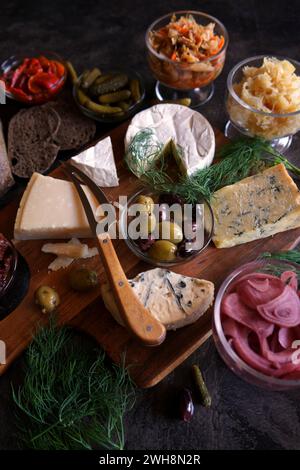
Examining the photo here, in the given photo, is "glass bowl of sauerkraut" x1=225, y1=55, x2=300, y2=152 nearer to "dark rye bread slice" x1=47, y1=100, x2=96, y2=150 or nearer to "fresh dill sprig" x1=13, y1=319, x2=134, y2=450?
"dark rye bread slice" x1=47, y1=100, x2=96, y2=150

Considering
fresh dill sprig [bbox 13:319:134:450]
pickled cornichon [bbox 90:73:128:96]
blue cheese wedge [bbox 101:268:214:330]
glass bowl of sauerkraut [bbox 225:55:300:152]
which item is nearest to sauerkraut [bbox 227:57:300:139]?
glass bowl of sauerkraut [bbox 225:55:300:152]

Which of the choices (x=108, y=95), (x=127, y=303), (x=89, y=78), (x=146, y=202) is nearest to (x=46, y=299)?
(x=127, y=303)

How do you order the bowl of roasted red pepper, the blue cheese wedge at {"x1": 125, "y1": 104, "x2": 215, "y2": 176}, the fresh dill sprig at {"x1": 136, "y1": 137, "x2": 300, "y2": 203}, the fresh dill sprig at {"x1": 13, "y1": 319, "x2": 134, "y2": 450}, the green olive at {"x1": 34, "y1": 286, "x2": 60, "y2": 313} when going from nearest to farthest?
1. the fresh dill sprig at {"x1": 13, "y1": 319, "x2": 134, "y2": 450}
2. the green olive at {"x1": 34, "y1": 286, "x2": 60, "y2": 313}
3. the fresh dill sprig at {"x1": 136, "y1": 137, "x2": 300, "y2": 203}
4. the blue cheese wedge at {"x1": 125, "y1": 104, "x2": 215, "y2": 176}
5. the bowl of roasted red pepper

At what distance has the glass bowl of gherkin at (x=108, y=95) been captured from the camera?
10.00 ft

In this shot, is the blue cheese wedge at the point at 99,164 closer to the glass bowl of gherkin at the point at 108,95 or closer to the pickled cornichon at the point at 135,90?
the glass bowl of gherkin at the point at 108,95

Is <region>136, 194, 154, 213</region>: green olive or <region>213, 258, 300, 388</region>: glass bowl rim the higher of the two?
<region>136, 194, 154, 213</region>: green olive

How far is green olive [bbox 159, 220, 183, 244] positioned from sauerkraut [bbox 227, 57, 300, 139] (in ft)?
2.49

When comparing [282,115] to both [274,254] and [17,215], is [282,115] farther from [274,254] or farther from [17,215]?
[17,215]

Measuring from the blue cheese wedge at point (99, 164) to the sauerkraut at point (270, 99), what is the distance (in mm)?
723

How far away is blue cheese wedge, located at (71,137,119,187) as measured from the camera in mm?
2709

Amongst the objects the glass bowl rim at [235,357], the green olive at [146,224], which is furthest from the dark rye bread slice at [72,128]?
the glass bowl rim at [235,357]

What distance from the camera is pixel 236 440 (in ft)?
6.97

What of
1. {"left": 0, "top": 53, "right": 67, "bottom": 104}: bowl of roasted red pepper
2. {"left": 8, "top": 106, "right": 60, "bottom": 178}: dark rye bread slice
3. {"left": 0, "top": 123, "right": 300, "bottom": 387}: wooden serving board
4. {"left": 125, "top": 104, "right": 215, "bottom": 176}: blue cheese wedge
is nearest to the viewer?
{"left": 0, "top": 123, "right": 300, "bottom": 387}: wooden serving board

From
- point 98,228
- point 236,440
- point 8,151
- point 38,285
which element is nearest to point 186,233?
point 98,228
